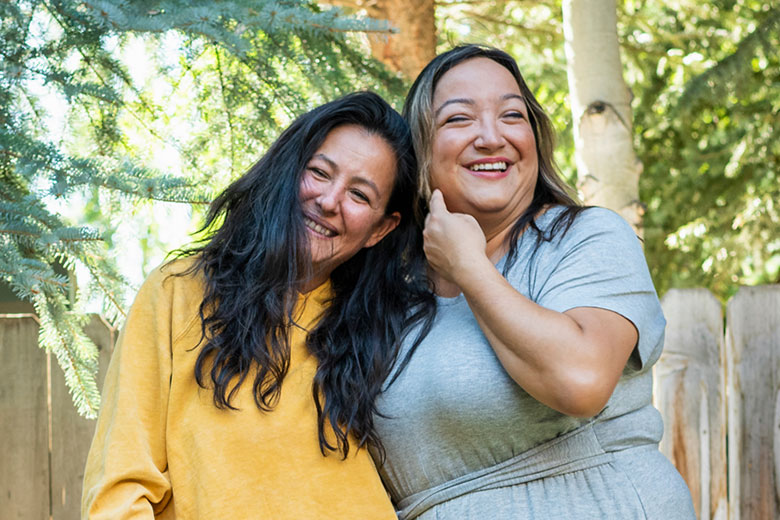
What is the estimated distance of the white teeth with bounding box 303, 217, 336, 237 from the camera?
2199mm

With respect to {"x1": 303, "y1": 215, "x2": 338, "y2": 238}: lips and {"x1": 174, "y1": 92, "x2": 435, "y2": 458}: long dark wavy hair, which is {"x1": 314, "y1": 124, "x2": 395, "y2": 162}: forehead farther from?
{"x1": 303, "y1": 215, "x2": 338, "y2": 238}: lips

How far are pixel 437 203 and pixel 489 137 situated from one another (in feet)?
0.76

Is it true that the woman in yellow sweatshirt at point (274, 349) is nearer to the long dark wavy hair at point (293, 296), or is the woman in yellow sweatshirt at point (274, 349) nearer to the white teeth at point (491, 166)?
the long dark wavy hair at point (293, 296)

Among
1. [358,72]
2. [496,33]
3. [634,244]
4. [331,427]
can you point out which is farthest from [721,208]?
[331,427]

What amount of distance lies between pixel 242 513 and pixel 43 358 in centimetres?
136

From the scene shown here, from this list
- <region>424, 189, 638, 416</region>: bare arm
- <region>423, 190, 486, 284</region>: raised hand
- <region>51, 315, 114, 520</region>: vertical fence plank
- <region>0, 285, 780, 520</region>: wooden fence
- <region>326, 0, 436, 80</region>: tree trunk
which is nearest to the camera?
<region>424, 189, 638, 416</region>: bare arm

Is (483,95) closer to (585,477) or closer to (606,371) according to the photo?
(606,371)

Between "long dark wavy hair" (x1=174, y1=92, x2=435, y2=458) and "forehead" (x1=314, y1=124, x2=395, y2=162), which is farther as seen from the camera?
"forehead" (x1=314, y1=124, x2=395, y2=162)

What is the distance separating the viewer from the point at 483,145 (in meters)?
2.20

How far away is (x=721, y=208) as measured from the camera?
236 inches

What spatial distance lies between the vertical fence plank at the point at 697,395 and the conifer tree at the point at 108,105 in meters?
1.43

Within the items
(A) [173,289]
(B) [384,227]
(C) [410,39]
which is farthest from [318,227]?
(C) [410,39]

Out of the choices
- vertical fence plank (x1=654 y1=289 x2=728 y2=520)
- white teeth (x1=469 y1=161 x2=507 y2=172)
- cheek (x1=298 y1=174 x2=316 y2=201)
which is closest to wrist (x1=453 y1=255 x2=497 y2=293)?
white teeth (x1=469 y1=161 x2=507 y2=172)

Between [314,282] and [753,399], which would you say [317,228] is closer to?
[314,282]
